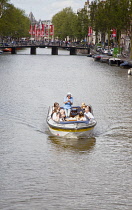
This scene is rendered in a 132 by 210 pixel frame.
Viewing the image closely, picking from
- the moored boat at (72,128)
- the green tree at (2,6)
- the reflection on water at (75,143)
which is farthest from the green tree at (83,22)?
the reflection on water at (75,143)

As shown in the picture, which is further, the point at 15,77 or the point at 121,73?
the point at 121,73

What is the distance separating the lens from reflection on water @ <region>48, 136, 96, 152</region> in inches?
1056

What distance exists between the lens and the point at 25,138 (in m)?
28.9

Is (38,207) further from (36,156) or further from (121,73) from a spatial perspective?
(121,73)

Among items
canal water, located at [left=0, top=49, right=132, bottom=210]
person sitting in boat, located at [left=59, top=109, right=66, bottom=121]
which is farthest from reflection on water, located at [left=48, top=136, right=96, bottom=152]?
person sitting in boat, located at [left=59, top=109, right=66, bottom=121]

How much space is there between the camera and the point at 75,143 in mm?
27500

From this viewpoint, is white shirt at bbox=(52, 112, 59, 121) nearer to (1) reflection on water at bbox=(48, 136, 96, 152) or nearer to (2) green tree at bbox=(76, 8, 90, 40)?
(1) reflection on water at bbox=(48, 136, 96, 152)

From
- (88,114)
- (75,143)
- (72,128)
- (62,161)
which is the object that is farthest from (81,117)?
(62,161)

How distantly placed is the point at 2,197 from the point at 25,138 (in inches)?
385

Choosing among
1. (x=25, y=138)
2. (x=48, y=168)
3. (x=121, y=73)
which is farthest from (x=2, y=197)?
(x=121, y=73)

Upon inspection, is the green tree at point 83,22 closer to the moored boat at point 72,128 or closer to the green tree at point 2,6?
the green tree at point 2,6

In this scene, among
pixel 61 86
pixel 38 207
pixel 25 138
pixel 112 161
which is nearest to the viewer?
pixel 38 207

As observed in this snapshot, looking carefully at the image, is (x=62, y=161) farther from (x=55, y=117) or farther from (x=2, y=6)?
(x=2, y=6)

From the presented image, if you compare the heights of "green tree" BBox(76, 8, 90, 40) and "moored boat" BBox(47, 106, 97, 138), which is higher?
"green tree" BBox(76, 8, 90, 40)
